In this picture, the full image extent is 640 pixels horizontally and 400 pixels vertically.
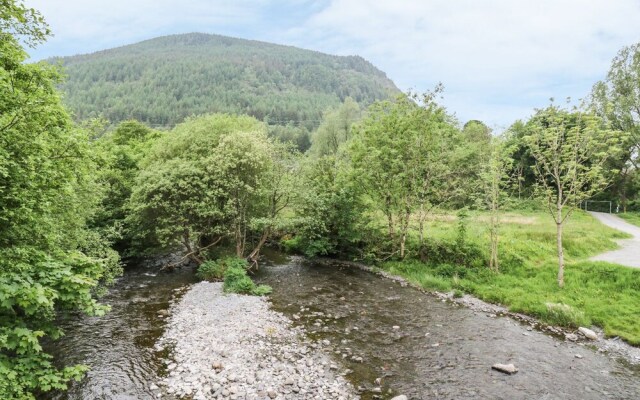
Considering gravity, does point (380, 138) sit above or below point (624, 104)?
below

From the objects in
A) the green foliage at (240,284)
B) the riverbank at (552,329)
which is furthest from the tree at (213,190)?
the riverbank at (552,329)

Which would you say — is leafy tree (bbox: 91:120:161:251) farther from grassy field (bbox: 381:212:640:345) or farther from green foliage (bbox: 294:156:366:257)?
grassy field (bbox: 381:212:640:345)

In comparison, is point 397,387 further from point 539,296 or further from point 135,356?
point 539,296

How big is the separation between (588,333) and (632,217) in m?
40.2

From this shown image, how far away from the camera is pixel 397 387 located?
45.4ft

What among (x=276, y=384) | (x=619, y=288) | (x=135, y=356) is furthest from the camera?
(x=619, y=288)

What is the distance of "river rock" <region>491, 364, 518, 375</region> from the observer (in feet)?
49.0

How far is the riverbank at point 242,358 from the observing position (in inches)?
523

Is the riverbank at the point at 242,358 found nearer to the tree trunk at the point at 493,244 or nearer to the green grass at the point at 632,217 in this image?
the tree trunk at the point at 493,244

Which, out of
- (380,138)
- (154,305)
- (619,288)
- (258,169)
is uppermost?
(380,138)

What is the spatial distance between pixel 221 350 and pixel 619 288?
23.2 metres

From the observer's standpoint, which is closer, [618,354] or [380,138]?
[618,354]

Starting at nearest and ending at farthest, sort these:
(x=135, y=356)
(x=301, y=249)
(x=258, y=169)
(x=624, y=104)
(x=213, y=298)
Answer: (x=135, y=356) < (x=213, y=298) < (x=258, y=169) < (x=301, y=249) < (x=624, y=104)

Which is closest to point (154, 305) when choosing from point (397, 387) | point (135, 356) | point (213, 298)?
point (213, 298)
